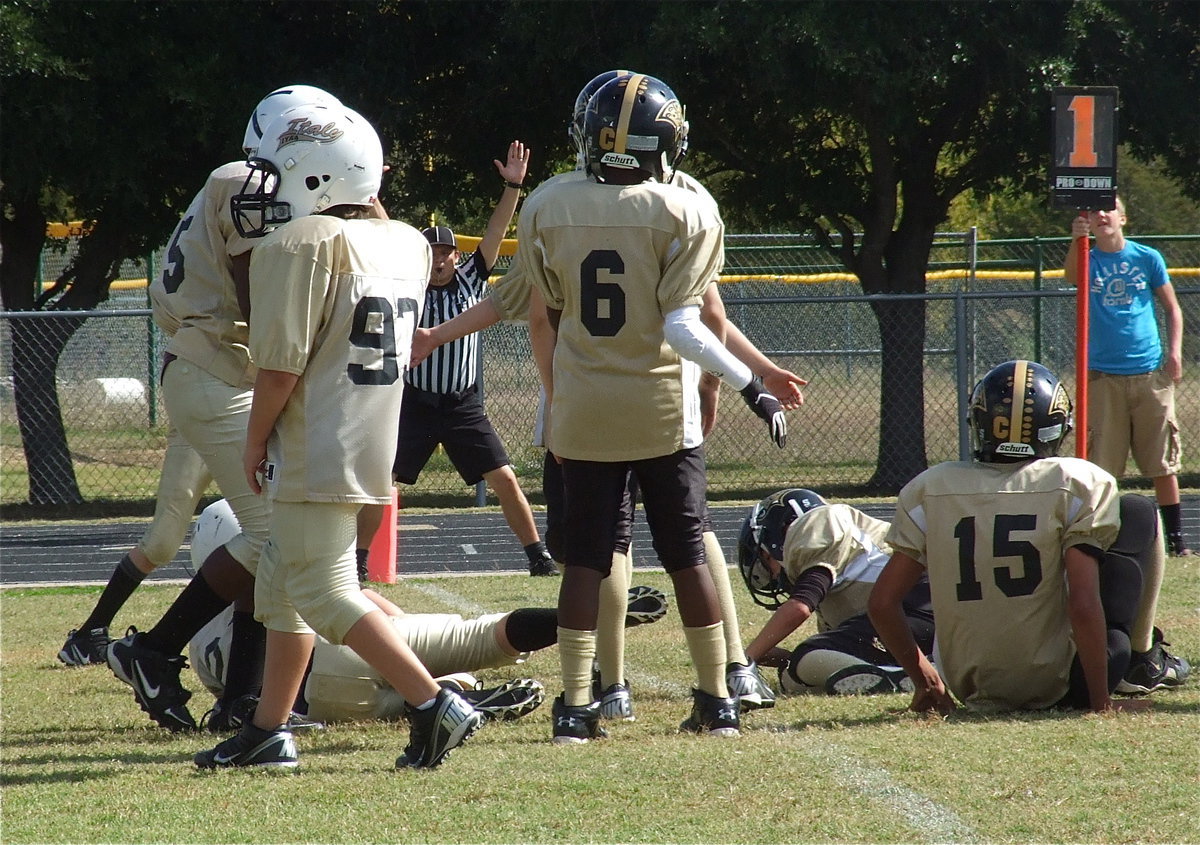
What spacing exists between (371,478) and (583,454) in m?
0.71

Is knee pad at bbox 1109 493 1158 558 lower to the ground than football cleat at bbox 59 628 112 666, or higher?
higher

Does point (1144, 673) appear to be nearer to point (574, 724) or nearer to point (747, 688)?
point (747, 688)

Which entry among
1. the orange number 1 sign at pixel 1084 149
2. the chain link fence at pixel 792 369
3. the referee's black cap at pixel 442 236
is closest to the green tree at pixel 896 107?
the chain link fence at pixel 792 369

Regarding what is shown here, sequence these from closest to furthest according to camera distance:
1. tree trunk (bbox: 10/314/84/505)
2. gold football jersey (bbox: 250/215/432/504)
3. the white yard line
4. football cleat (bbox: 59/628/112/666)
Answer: the white yard line, gold football jersey (bbox: 250/215/432/504), football cleat (bbox: 59/628/112/666), tree trunk (bbox: 10/314/84/505)

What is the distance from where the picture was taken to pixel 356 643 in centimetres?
411

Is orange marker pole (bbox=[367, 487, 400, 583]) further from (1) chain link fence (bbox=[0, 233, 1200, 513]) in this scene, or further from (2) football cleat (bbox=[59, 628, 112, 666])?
(1) chain link fence (bbox=[0, 233, 1200, 513])

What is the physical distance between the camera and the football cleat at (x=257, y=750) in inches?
164

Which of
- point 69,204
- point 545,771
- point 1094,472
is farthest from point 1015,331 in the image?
point 545,771

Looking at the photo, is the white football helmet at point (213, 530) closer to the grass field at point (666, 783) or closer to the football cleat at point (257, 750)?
the grass field at point (666, 783)

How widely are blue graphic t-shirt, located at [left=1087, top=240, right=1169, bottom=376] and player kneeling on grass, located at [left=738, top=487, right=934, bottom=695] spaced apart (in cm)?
371

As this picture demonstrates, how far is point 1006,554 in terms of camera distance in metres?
4.58

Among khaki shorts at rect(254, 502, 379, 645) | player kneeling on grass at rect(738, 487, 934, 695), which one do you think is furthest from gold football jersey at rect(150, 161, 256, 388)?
player kneeling on grass at rect(738, 487, 934, 695)

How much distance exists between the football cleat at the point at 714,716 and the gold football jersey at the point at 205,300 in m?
1.93

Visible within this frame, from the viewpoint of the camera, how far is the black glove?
13.9ft
